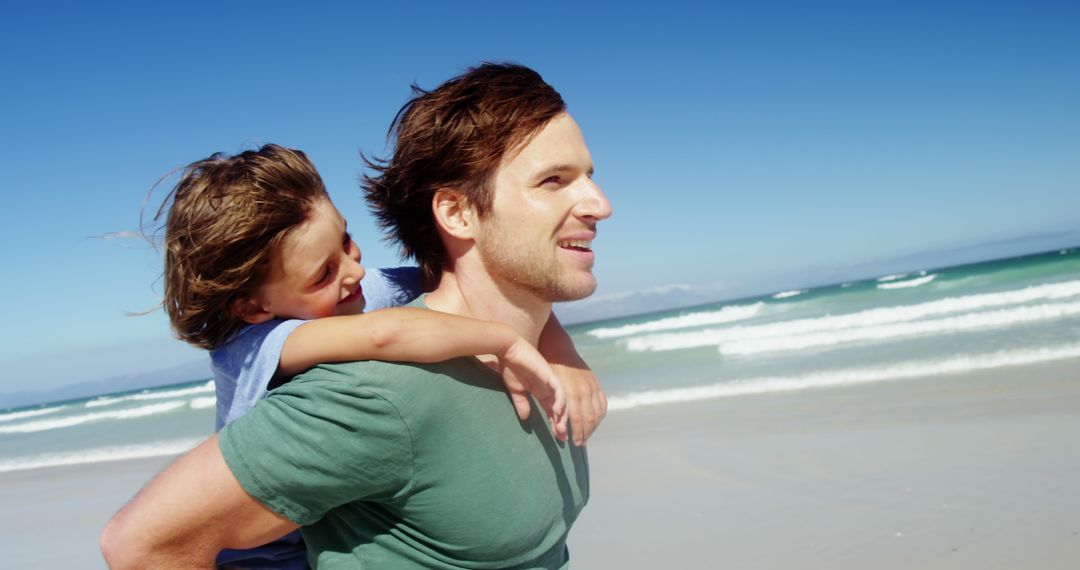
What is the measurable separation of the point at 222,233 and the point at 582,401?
106 cm

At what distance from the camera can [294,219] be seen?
2002 mm

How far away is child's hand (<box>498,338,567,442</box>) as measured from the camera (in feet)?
5.86

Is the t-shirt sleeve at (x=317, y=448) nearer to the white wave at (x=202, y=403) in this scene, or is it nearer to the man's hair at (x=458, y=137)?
the man's hair at (x=458, y=137)

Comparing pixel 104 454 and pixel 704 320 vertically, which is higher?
pixel 104 454

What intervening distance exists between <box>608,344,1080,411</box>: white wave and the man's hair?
26.6 feet

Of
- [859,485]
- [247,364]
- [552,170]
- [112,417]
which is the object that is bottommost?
[112,417]

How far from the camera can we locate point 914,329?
14188mm

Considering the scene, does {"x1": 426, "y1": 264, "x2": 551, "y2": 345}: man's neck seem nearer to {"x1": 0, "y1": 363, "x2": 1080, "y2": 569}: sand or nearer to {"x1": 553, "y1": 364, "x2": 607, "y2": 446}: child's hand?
{"x1": 553, "y1": 364, "x2": 607, "y2": 446}: child's hand

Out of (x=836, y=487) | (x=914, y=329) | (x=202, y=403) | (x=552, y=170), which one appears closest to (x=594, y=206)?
(x=552, y=170)

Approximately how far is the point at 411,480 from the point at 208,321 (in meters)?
0.78

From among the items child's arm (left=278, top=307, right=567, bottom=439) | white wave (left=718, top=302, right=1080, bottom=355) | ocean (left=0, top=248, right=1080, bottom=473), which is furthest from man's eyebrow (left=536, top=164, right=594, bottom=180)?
white wave (left=718, top=302, right=1080, bottom=355)

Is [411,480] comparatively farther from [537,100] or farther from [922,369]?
[922,369]

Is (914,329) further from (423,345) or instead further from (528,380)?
(423,345)

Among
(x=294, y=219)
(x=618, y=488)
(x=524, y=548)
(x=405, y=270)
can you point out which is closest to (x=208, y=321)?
(x=294, y=219)
